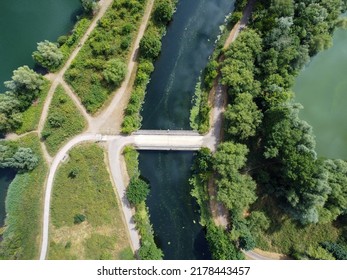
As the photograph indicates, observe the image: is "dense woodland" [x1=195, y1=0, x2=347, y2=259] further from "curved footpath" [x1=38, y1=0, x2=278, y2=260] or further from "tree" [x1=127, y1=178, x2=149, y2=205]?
"tree" [x1=127, y1=178, x2=149, y2=205]

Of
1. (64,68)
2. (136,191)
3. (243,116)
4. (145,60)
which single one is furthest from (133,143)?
(243,116)

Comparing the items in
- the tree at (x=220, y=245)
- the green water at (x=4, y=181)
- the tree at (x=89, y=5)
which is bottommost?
the tree at (x=220, y=245)

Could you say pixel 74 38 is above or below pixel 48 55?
above

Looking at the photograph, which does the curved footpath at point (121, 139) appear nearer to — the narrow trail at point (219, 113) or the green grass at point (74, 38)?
the narrow trail at point (219, 113)

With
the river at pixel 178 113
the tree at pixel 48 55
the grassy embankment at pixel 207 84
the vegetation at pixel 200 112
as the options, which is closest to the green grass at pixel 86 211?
the river at pixel 178 113

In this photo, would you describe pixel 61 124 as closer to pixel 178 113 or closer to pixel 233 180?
pixel 178 113

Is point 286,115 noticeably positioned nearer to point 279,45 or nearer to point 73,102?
point 279,45
